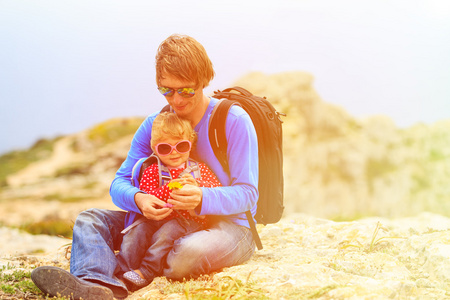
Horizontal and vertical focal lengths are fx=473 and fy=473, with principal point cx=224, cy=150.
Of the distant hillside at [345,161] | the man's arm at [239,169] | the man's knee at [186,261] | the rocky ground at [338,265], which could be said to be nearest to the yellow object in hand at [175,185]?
the man's arm at [239,169]

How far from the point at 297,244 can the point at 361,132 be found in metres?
18.8

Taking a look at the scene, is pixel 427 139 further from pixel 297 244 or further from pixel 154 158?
pixel 154 158

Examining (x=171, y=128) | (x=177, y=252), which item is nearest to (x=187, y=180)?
(x=171, y=128)

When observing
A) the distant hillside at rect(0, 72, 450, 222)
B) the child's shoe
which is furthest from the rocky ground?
the distant hillside at rect(0, 72, 450, 222)

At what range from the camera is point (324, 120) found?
23734 mm

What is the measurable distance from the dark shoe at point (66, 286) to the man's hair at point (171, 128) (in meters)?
1.41

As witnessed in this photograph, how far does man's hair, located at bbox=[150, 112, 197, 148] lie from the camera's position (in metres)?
4.47

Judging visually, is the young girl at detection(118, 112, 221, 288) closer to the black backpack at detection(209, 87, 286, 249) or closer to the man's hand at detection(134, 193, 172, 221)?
the man's hand at detection(134, 193, 172, 221)

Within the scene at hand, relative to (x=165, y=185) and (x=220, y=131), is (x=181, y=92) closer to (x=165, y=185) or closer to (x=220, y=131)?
(x=220, y=131)

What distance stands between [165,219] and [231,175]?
31.0 inches

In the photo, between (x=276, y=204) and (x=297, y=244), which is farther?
(x=297, y=244)

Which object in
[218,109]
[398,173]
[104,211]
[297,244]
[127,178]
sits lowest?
[398,173]

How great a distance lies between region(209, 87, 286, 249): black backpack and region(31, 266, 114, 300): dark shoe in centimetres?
168

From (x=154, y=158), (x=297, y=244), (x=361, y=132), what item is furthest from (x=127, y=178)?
(x=361, y=132)
